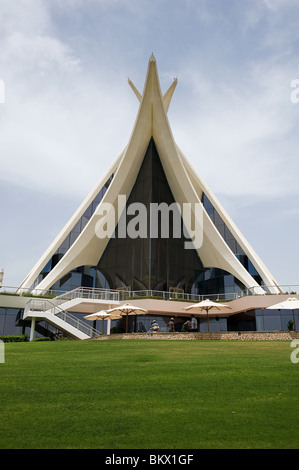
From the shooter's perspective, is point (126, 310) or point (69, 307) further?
point (69, 307)

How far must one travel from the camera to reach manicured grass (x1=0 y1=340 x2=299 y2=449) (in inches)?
166

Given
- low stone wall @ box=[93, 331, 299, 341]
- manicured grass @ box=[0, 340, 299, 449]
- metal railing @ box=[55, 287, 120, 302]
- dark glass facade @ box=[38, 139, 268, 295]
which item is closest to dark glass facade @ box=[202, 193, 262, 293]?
dark glass facade @ box=[38, 139, 268, 295]

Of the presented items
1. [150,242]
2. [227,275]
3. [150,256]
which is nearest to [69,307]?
[150,256]

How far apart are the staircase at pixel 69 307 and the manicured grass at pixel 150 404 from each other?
43.6 feet

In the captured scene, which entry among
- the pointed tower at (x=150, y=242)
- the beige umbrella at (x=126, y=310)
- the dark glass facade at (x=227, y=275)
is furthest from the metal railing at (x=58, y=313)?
the dark glass facade at (x=227, y=275)

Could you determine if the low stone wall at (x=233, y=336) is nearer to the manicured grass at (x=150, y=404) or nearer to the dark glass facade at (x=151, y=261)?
the manicured grass at (x=150, y=404)

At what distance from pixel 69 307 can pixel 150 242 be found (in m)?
8.24

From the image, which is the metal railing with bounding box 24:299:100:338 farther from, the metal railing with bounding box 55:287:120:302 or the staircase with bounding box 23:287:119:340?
the metal railing with bounding box 55:287:120:302

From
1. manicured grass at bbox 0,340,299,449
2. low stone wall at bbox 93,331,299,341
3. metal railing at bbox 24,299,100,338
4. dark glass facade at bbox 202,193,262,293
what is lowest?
manicured grass at bbox 0,340,299,449

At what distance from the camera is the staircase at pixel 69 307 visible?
2142cm

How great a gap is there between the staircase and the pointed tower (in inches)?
127

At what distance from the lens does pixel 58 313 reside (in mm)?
21859

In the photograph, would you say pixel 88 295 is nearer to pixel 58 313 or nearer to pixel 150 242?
pixel 58 313
